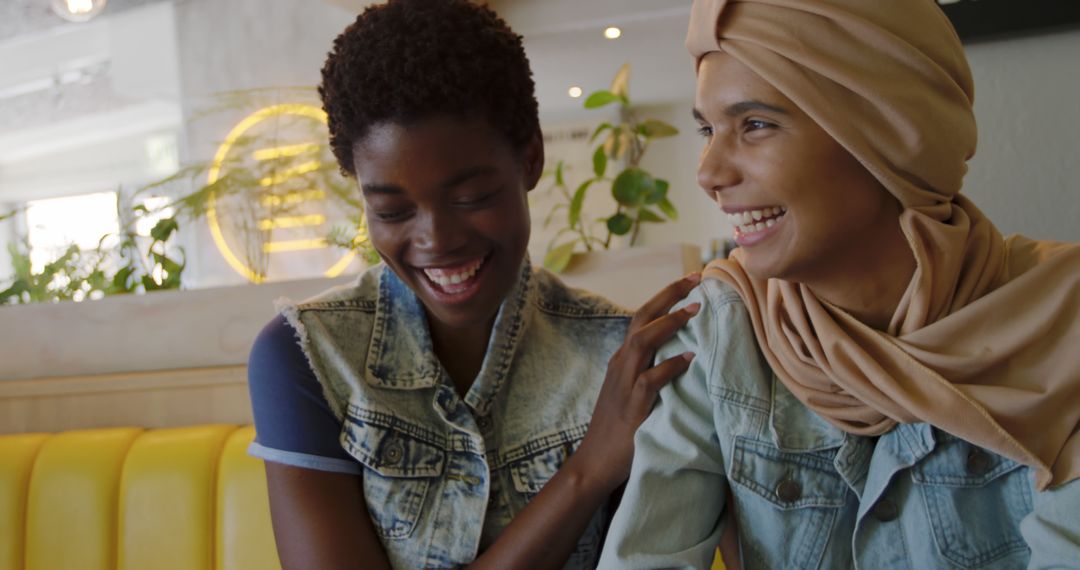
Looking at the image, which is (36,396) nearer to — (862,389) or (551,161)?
(862,389)

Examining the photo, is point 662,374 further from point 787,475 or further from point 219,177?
point 219,177

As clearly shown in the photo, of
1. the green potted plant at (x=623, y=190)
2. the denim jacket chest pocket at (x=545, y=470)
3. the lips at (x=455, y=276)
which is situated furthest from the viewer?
the green potted plant at (x=623, y=190)

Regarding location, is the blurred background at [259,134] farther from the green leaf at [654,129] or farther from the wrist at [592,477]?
the wrist at [592,477]

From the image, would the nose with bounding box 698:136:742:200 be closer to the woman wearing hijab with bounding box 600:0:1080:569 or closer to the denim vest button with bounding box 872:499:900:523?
the woman wearing hijab with bounding box 600:0:1080:569

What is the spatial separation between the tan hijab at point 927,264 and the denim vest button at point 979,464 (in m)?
0.06

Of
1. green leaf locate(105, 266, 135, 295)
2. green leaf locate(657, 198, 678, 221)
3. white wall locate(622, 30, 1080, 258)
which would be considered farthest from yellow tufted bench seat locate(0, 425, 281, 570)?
white wall locate(622, 30, 1080, 258)

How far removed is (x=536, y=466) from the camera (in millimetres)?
1158

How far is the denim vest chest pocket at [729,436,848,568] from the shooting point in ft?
3.14

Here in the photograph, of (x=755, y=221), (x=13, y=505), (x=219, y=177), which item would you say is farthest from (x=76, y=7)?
(x=755, y=221)

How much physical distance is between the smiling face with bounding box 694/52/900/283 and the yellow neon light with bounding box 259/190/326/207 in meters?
1.43

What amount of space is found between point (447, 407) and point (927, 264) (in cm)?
56

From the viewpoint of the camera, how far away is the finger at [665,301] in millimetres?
1090

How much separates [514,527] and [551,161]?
3.79 meters

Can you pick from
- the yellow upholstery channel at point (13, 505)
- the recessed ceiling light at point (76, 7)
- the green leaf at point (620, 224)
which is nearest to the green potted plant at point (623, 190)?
the green leaf at point (620, 224)
